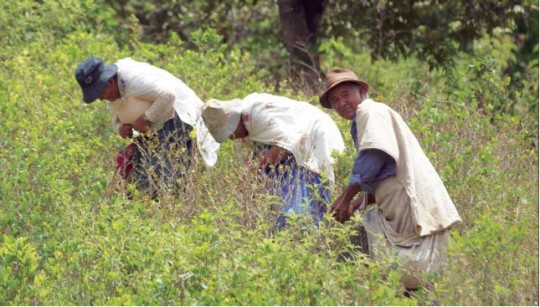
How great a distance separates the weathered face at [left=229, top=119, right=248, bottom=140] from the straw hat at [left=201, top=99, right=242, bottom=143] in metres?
0.03

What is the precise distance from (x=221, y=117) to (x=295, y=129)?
49cm

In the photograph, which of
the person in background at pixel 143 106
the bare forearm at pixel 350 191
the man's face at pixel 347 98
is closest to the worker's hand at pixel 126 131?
the person in background at pixel 143 106

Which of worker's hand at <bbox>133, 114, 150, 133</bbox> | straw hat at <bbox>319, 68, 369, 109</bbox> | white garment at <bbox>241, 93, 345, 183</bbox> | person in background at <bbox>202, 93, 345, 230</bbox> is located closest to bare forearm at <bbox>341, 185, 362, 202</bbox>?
straw hat at <bbox>319, 68, 369, 109</bbox>

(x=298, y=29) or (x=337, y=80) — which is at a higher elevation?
(x=337, y=80)

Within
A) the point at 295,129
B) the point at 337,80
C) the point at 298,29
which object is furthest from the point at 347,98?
the point at 298,29

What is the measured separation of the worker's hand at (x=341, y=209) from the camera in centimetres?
731

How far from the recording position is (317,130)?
828 centimetres

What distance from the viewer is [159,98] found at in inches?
356

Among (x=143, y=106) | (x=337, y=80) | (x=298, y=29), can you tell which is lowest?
(x=298, y=29)

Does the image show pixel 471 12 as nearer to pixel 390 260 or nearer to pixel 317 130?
pixel 317 130

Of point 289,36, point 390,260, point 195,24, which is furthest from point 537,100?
point 390,260

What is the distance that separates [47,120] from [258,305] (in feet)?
13.4

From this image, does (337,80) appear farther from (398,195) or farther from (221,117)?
(221,117)

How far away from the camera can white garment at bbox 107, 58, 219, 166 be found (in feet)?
29.6
